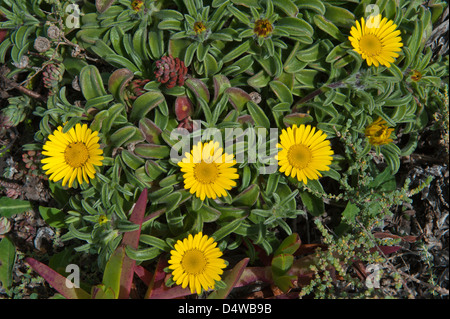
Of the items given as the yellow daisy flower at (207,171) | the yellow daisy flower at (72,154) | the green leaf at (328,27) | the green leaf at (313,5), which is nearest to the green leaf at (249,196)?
the yellow daisy flower at (207,171)

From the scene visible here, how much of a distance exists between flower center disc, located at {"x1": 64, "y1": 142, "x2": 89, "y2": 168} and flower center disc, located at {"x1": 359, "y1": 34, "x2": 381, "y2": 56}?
2183 mm

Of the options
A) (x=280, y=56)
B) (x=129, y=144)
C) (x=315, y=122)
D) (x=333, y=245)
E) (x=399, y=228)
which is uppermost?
(x=280, y=56)

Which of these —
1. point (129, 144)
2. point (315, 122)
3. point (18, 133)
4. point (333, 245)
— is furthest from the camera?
point (18, 133)

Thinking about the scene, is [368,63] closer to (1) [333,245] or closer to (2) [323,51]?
(2) [323,51]

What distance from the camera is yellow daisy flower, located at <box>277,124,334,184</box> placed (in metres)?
3.00

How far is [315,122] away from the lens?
3328 mm

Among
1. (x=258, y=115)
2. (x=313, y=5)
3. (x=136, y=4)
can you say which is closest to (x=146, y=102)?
(x=136, y=4)

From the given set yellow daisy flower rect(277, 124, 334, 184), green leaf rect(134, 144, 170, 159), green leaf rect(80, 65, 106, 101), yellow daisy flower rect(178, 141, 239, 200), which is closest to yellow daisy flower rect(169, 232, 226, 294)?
yellow daisy flower rect(178, 141, 239, 200)

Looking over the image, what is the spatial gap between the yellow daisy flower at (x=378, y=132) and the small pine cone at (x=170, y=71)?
148 cm

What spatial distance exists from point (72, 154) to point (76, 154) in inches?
1.3

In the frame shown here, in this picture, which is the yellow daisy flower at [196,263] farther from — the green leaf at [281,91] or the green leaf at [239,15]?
the green leaf at [239,15]

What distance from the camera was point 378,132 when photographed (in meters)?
3.13

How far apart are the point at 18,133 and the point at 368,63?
9.70 feet

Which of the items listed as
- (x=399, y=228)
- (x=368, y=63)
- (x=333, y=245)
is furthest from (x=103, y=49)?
(x=399, y=228)
